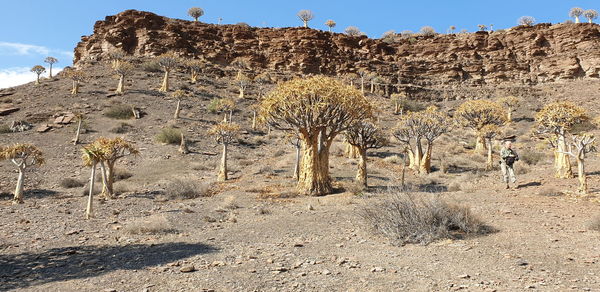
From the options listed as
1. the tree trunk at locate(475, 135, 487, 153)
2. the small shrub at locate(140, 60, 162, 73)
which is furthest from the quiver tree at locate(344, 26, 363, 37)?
the tree trunk at locate(475, 135, 487, 153)

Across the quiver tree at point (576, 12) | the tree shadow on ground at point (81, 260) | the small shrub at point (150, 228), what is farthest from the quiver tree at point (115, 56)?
the quiver tree at point (576, 12)

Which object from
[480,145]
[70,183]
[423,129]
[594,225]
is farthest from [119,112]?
[594,225]

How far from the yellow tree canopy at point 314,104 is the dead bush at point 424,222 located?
6608 millimetres

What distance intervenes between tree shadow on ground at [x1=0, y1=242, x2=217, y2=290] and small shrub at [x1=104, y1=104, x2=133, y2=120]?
26.9 metres

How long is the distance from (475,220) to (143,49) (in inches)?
2171

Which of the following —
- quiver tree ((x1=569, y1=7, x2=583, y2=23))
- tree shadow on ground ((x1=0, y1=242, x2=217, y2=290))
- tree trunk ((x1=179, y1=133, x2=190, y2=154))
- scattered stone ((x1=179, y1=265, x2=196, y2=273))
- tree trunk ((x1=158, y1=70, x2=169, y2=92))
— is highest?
quiver tree ((x1=569, y1=7, x2=583, y2=23))

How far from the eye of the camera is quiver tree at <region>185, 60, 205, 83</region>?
149 feet

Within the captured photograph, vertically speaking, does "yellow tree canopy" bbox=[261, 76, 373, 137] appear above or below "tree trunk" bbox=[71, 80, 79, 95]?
below

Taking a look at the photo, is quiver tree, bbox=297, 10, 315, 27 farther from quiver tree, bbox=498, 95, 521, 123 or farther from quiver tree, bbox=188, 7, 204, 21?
quiver tree, bbox=498, 95, 521, 123

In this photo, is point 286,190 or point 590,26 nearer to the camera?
point 286,190

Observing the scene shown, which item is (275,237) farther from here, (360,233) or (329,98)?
(329,98)

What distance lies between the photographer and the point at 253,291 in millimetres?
4879

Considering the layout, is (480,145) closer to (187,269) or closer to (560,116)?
(560,116)

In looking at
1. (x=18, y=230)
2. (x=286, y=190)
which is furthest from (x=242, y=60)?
(x=18, y=230)
